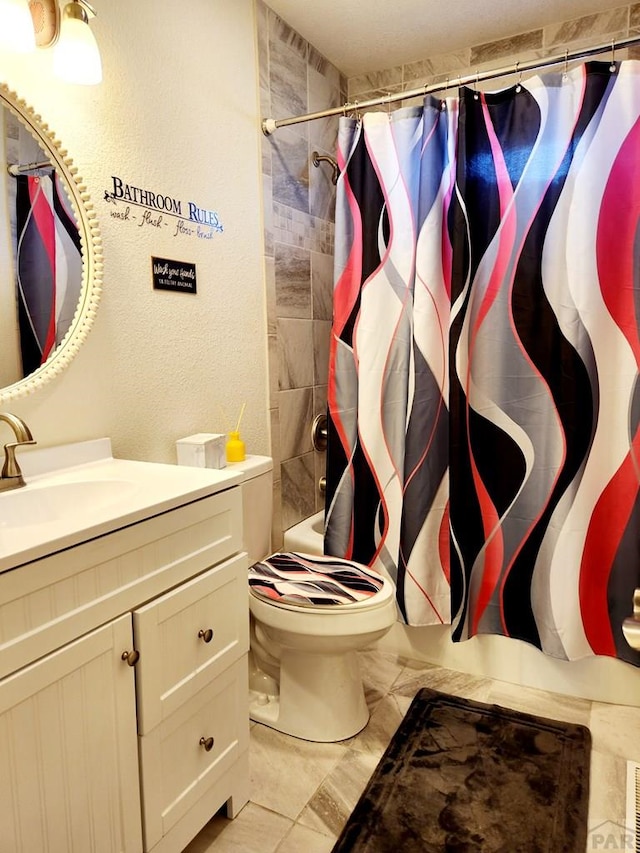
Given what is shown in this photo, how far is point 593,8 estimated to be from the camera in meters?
2.17

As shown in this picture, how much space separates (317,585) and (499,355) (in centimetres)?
94

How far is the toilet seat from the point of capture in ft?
5.58

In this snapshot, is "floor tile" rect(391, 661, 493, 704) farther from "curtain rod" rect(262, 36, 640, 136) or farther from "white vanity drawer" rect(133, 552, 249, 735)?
"curtain rod" rect(262, 36, 640, 136)

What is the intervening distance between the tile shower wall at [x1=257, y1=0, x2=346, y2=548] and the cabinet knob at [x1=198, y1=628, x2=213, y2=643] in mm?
993

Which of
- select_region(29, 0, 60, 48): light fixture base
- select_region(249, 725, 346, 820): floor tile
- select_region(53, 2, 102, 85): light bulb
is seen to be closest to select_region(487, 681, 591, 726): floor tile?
select_region(249, 725, 346, 820): floor tile

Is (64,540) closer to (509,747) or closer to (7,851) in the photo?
(7,851)

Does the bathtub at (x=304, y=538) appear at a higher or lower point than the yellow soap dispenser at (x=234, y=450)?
lower

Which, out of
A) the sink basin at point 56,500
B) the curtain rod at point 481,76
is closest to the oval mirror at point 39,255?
the sink basin at point 56,500

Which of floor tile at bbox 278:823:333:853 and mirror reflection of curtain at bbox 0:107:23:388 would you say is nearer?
mirror reflection of curtain at bbox 0:107:23:388

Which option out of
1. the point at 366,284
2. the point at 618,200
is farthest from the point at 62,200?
the point at 618,200

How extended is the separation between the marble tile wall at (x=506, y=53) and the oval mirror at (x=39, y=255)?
1.44 m

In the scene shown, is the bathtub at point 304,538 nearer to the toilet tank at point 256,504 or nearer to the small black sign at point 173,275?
the toilet tank at point 256,504

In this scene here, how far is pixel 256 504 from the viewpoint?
1850 millimetres

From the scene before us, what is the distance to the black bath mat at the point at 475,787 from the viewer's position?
4.70 feet
